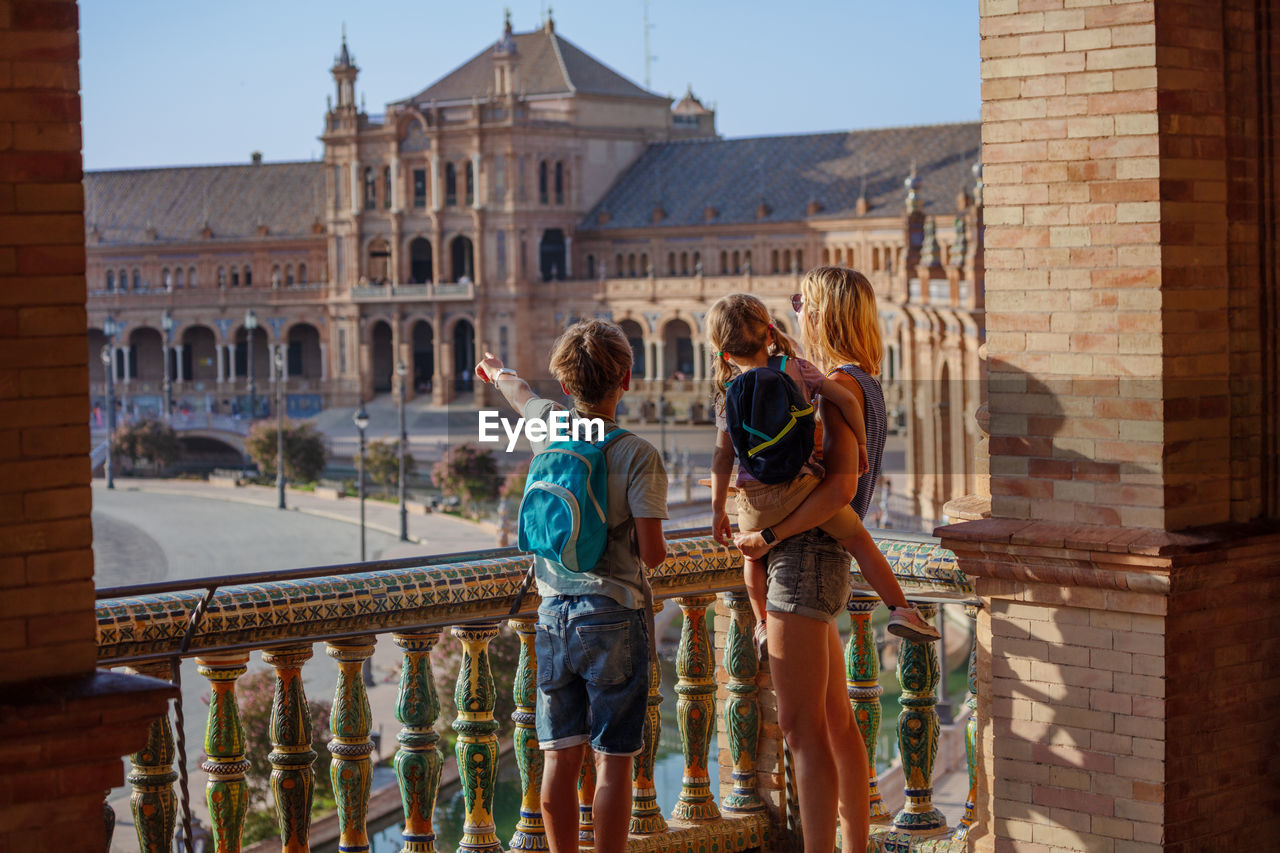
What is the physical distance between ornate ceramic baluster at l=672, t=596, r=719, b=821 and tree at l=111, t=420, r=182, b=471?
67618mm

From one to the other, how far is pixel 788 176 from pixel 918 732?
75.6 m

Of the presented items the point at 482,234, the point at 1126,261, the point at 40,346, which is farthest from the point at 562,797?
the point at 482,234

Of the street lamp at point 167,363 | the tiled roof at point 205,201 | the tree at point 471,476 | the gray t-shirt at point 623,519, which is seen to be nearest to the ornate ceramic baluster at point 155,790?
the gray t-shirt at point 623,519

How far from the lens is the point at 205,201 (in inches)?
3686

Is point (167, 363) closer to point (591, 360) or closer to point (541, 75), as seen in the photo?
point (541, 75)

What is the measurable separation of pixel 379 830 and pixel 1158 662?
64.4ft

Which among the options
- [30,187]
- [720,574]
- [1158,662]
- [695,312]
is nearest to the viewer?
[30,187]

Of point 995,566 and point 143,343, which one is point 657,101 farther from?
point 995,566

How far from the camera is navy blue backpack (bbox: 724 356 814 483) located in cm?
527

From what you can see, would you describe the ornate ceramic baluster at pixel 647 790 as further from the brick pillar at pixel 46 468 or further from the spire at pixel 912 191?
the spire at pixel 912 191

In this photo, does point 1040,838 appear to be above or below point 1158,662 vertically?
below

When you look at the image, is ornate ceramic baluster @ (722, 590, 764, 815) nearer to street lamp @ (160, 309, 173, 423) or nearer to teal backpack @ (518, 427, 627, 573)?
teal backpack @ (518, 427, 627, 573)

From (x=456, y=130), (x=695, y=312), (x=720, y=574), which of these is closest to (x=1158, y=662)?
(x=720, y=574)

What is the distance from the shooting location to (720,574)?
6195 mm
